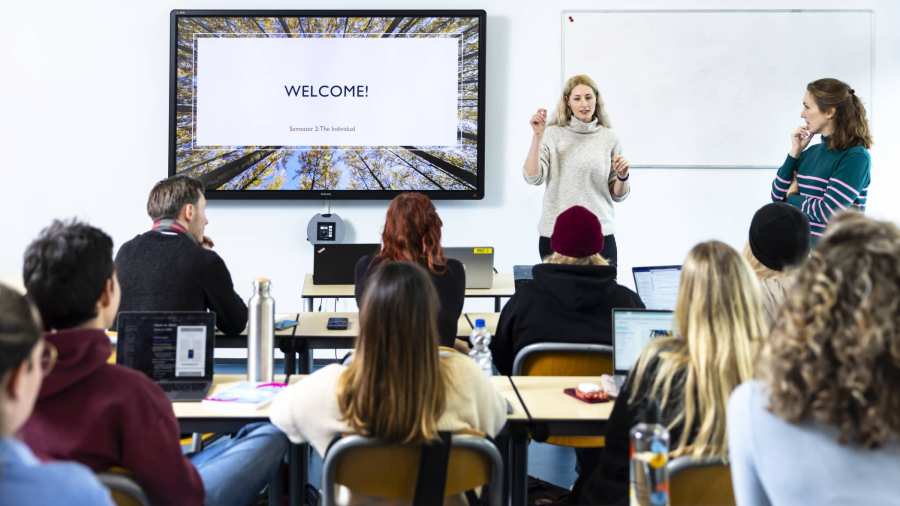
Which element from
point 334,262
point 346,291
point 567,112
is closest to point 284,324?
point 346,291

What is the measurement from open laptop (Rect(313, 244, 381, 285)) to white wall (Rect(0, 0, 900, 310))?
1263mm

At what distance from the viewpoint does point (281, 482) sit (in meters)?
2.76

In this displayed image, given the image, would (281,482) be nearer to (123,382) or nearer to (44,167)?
(123,382)

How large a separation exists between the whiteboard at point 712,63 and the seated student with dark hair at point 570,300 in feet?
8.97

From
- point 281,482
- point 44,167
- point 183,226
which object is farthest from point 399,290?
point 44,167

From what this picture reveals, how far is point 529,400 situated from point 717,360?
2.31ft

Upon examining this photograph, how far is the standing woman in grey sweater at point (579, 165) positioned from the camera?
15.2ft

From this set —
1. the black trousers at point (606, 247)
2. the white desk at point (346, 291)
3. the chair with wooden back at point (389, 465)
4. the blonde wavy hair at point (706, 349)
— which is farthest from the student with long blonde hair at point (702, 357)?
the black trousers at point (606, 247)

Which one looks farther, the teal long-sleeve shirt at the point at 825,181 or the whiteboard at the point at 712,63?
the whiteboard at the point at 712,63

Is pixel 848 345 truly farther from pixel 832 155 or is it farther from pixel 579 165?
pixel 579 165

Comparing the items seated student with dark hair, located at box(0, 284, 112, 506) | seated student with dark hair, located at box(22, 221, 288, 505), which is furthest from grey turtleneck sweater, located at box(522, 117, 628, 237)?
seated student with dark hair, located at box(0, 284, 112, 506)

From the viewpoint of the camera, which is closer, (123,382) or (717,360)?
(123,382)

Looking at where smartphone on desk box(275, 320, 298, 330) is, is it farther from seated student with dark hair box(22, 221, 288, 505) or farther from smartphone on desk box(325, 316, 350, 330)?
seated student with dark hair box(22, 221, 288, 505)

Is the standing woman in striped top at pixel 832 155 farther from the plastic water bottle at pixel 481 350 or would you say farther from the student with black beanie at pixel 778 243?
the plastic water bottle at pixel 481 350
